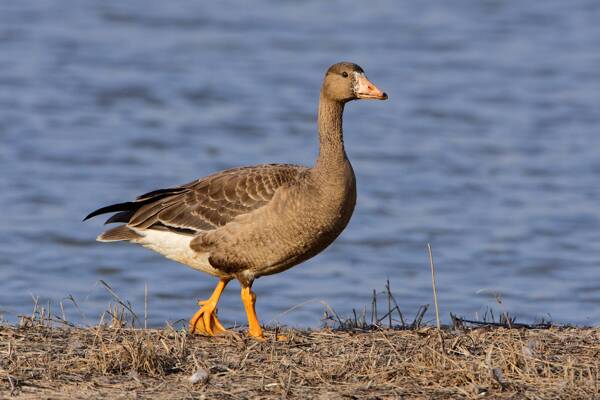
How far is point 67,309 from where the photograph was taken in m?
11.6

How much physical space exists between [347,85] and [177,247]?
1.69 metres

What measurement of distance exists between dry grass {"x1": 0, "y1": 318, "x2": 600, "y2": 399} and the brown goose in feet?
2.59

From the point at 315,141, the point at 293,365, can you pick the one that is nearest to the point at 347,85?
the point at 293,365

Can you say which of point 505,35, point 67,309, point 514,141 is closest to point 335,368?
point 67,309

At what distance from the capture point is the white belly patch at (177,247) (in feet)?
27.4

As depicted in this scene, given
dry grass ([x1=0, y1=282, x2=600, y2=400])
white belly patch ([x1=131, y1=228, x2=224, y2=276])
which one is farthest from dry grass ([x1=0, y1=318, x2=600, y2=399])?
white belly patch ([x1=131, y1=228, x2=224, y2=276])

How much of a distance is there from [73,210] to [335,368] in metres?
9.30

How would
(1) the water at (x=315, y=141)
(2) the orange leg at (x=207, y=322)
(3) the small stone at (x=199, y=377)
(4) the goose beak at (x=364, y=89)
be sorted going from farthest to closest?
(1) the water at (x=315, y=141)
(4) the goose beak at (x=364, y=89)
(2) the orange leg at (x=207, y=322)
(3) the small stone at (x=199, y=377)

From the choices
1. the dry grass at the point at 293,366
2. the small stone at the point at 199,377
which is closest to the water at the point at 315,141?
the dry grass at the point at 293,366

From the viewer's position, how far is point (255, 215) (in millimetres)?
8078

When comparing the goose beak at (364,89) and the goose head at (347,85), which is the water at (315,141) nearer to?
the goose head at (347,85)

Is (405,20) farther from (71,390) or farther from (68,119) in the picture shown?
(71,390)

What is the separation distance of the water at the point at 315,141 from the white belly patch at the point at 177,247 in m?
1.70

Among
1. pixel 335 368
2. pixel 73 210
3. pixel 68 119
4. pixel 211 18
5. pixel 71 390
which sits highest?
pixel 211 18
